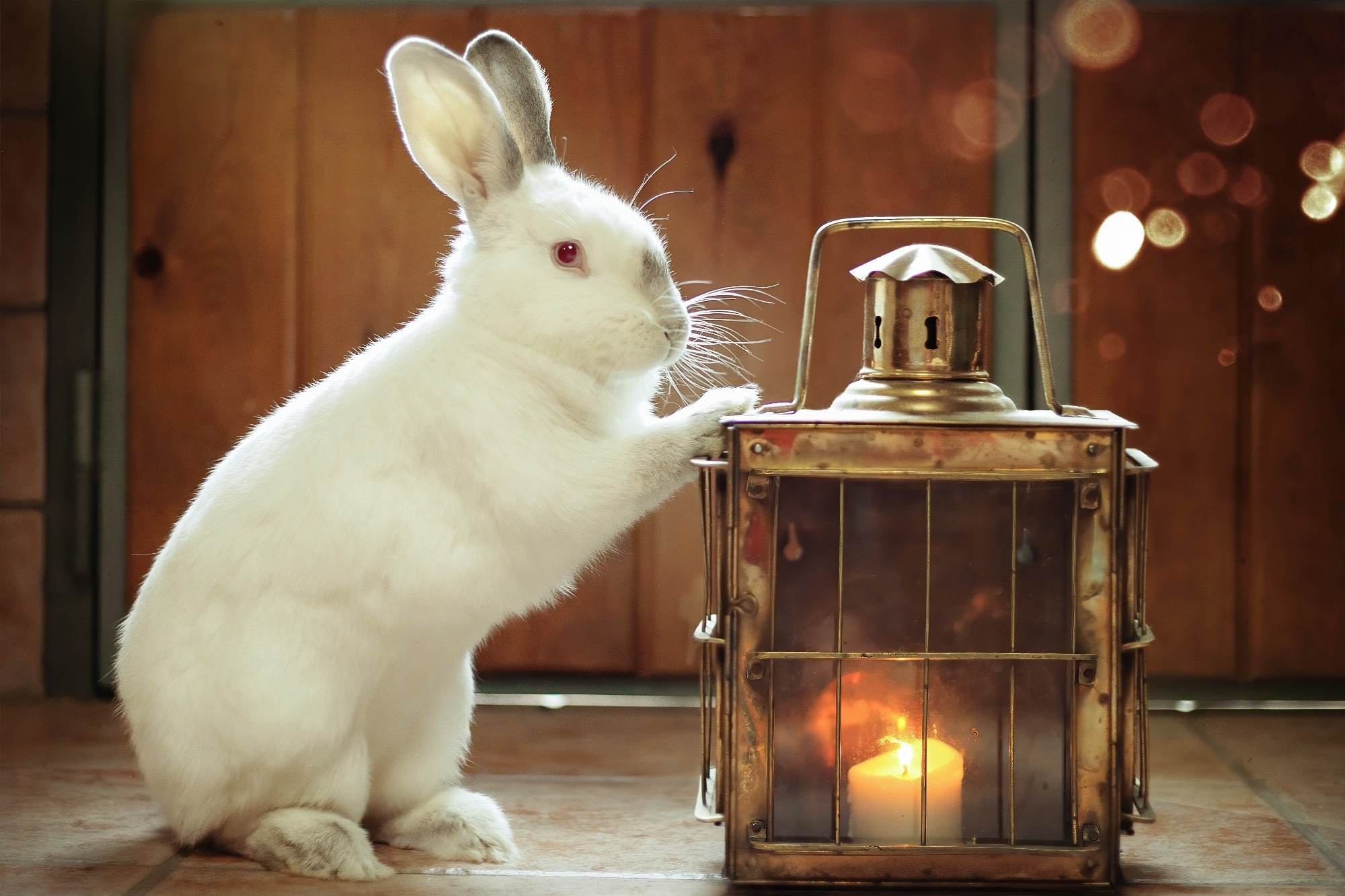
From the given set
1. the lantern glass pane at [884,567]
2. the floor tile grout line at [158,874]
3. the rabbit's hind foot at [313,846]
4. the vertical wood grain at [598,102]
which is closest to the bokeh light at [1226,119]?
the vertical wood grain at [598,102]

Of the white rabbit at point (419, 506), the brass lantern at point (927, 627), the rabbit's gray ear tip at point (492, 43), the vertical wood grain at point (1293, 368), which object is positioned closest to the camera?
the brass lantern at point (927, 627)

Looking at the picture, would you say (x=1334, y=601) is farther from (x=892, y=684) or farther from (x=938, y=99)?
(x=892, y=684)

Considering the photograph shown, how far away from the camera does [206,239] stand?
2.04 m

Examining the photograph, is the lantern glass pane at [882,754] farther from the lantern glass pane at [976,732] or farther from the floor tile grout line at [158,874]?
the floor tile grout line at [158,874]

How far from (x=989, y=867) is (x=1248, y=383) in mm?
1084

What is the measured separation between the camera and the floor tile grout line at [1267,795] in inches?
54.1

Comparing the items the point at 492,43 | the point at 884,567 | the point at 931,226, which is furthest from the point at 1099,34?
the point at 884,567

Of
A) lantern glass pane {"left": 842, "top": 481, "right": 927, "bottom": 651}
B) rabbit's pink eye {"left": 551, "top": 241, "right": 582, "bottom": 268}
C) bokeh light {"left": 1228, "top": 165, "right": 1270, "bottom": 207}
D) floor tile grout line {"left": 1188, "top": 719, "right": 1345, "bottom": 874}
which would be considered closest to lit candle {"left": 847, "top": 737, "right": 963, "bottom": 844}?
lantern glass pane {"left": 842, "top": 481, "right": 927, "bottom": 651}

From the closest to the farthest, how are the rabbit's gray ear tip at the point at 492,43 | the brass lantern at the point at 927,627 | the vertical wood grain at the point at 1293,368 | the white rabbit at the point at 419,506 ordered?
the brass lantern at the point at 927,627 < the white rabbit at the point at 419,506 < the rabbit's gray ear tip at the point at 492,43 < the vertical wood grain at the point at 1293,368

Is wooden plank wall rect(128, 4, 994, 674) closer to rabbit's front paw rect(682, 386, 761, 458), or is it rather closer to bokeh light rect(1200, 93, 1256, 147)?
bokeh light rect(1200, 93, 1256, 147)

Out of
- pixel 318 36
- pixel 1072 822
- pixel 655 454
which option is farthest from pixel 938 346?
pixel 318 36

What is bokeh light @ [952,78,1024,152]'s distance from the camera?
197 centimetres

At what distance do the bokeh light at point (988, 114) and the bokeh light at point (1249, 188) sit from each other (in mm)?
331

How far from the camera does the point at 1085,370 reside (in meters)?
2.00
